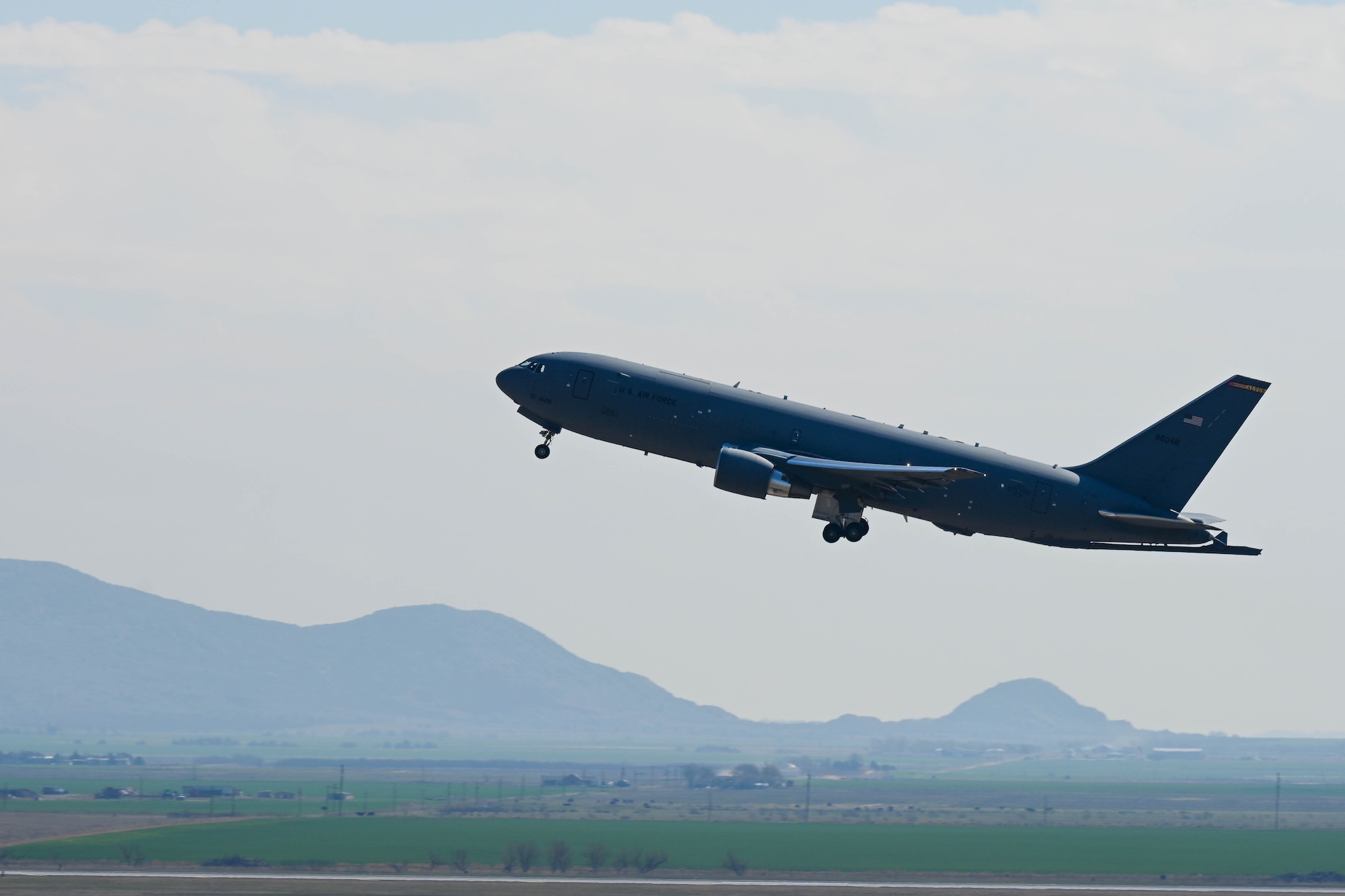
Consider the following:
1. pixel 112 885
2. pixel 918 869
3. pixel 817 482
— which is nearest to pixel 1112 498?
pixel 817 482

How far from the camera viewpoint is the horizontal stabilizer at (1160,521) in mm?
81625

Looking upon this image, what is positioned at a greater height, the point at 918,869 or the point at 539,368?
the point at 539,368

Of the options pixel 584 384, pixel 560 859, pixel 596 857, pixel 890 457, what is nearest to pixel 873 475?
pixel 890 457

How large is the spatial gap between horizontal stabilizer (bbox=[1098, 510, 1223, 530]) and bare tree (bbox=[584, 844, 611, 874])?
334ft

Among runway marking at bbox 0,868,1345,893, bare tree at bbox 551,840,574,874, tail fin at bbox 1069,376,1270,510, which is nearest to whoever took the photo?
tail fin at bbox 1069,376,1270,510

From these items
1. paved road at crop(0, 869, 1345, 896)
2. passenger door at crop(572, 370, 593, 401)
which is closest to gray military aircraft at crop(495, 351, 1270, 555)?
passenger door at crop(572, 370, 593, 401)

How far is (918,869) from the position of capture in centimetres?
18525

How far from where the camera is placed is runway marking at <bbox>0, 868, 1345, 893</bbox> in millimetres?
152750

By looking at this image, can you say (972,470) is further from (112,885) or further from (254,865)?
(254,865)

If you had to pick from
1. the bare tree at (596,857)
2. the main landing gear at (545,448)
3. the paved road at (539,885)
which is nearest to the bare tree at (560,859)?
the bare tree at (596,857)

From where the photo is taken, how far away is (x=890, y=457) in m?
82.3

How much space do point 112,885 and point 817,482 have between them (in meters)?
89.8

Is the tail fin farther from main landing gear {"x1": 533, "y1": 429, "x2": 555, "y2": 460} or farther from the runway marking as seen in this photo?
the runway marking

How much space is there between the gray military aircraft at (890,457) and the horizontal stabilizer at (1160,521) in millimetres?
81
